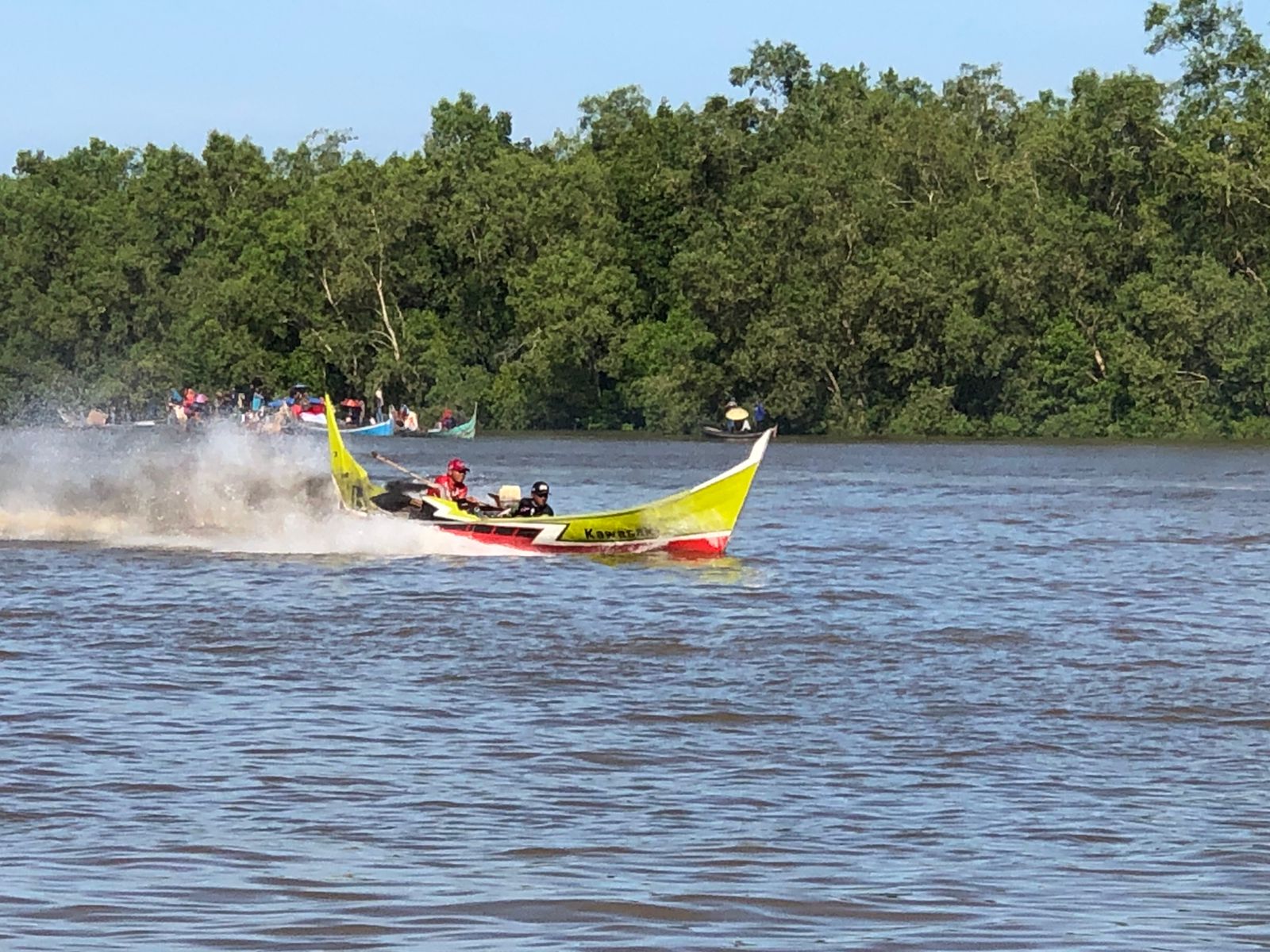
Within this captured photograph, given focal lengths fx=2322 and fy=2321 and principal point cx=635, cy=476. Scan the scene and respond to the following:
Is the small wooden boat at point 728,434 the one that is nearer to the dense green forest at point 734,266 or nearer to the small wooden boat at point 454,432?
the dense green forest at point 734,266

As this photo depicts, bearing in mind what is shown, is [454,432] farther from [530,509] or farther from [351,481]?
[530,509]

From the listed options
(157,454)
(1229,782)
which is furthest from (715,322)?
(1229,782)

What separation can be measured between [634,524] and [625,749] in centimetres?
1435

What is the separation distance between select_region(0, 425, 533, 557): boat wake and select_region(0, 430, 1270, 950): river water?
17cm

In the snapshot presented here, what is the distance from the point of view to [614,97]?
12031 cm

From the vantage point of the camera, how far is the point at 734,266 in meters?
91.2

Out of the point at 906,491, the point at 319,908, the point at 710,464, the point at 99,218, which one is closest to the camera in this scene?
the point at 319,908

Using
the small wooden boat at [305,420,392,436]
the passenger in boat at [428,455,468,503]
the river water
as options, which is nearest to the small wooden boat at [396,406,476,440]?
the small wooden boat at [305,420,392,436]

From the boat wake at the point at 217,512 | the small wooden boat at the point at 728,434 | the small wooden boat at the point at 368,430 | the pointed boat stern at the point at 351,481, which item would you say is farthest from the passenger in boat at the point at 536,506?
the small wooden boat at the point at 368,430

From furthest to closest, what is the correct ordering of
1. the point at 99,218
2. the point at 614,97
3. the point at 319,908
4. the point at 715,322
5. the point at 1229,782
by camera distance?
the point at 614,97
the point at 99,218
the point at 715,322
the point at 1229,782
the point at 319,908

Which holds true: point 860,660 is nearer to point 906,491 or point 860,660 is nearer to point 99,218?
point 906,491

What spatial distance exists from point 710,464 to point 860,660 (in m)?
46.1

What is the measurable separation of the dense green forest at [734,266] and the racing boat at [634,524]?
55.0 metres

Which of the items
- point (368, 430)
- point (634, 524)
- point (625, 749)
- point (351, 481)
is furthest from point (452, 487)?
point (368, 430)
